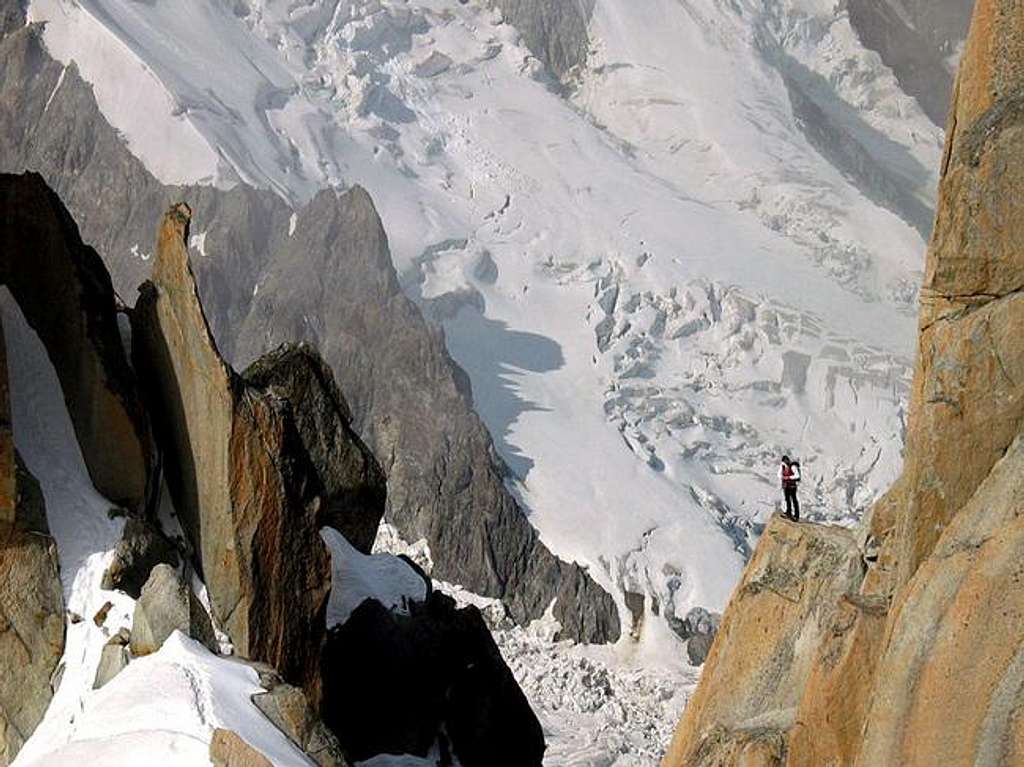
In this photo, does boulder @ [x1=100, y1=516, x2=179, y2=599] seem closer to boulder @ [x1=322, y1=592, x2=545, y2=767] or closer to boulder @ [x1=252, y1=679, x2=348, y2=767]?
boulder @ [x1=252, y1=679, x2=348, y2=767]

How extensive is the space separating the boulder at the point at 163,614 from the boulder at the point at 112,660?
0.13 m

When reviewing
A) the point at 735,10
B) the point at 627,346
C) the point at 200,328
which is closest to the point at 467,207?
the point at 627,346

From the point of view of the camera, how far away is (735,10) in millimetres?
134750

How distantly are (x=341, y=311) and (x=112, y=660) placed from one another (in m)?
79.5

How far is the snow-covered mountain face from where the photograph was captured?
87.2 meters

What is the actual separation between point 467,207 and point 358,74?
15805 mm

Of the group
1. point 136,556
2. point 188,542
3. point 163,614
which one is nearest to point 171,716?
point 163,614

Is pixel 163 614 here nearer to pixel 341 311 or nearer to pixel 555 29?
pixel 341 311

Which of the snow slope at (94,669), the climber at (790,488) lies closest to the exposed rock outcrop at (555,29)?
the snow slope at (94,669)

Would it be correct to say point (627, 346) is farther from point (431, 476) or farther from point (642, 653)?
point (642, 653)

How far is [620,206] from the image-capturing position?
110 m

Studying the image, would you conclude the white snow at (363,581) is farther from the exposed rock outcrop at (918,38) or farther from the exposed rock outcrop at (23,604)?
the exposed rock outcrop at (918,38)

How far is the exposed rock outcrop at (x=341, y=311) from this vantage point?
80625 millimetres

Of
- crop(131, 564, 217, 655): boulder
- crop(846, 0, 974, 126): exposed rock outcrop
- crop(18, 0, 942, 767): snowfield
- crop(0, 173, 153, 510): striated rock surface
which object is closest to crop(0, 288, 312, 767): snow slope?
crop(0, 173, 153, 510): striated rock surface
